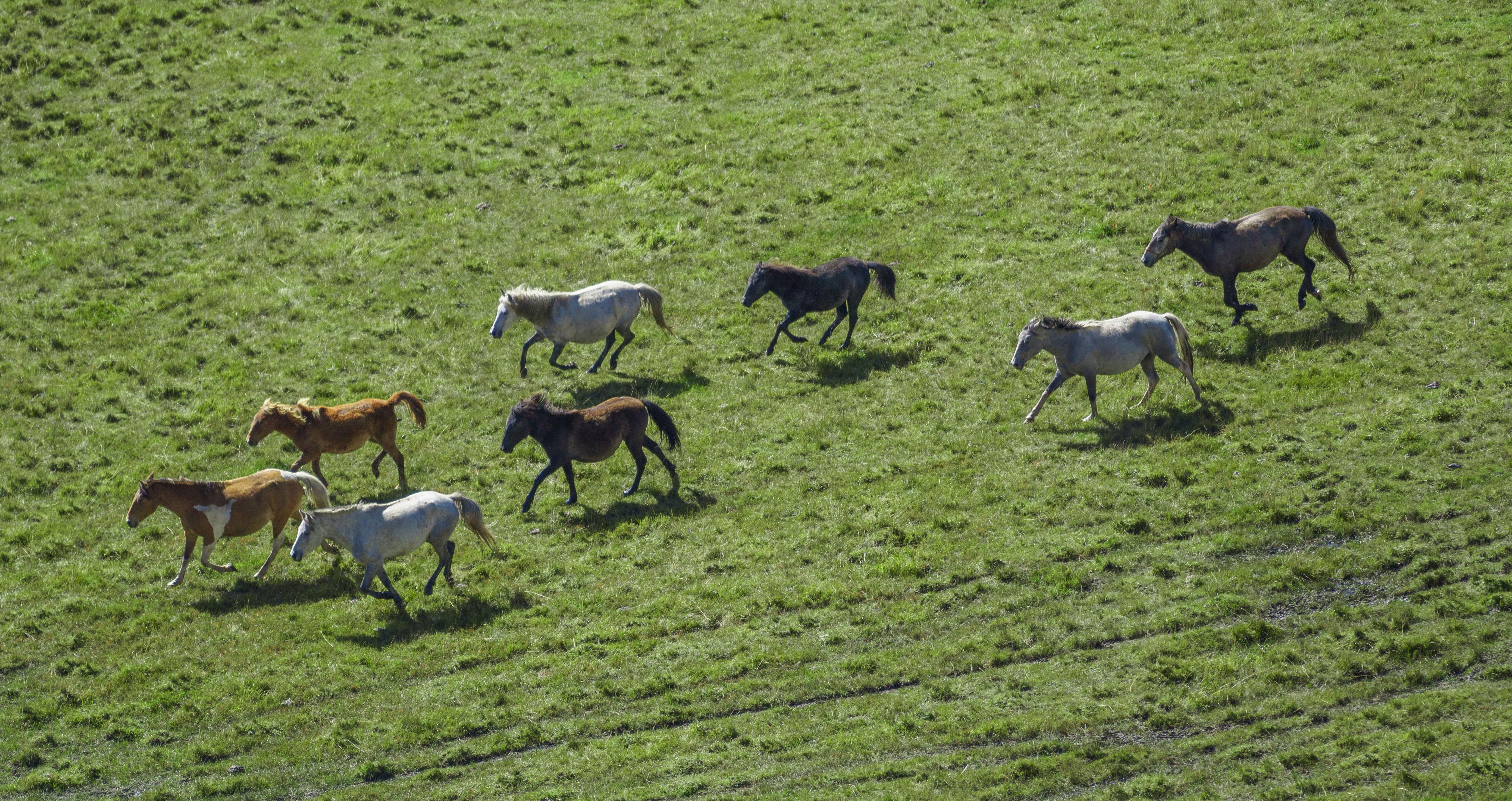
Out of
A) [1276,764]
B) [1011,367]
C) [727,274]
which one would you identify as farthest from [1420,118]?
[1276,764]

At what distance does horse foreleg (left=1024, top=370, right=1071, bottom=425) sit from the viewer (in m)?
19.7

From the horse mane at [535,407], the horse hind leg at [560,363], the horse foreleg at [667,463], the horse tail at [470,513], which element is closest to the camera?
the horse tail at [470,513]

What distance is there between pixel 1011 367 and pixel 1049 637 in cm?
800

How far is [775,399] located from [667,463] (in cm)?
334

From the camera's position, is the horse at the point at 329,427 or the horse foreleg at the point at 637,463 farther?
the horse at the point at 329,427

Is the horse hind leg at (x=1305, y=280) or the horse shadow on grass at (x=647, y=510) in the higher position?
the horse hind leg at (x=1305, y=280)

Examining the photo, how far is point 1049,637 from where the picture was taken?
14.5m

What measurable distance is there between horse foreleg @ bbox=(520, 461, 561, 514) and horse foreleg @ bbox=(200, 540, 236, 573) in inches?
162

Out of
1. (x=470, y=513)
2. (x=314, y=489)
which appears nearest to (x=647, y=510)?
(x=470, y=513)

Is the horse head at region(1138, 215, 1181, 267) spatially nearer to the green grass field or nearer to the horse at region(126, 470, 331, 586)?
the green grass field

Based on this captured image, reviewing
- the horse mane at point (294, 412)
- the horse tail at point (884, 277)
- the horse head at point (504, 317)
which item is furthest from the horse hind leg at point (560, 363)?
the horse tail at point (884, 277)

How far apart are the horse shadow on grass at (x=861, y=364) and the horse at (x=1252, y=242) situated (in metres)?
4.97

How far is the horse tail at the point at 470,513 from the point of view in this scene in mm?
16781

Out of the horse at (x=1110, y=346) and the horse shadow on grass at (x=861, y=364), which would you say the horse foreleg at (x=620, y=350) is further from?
the horse at (x=1110, y=346)
